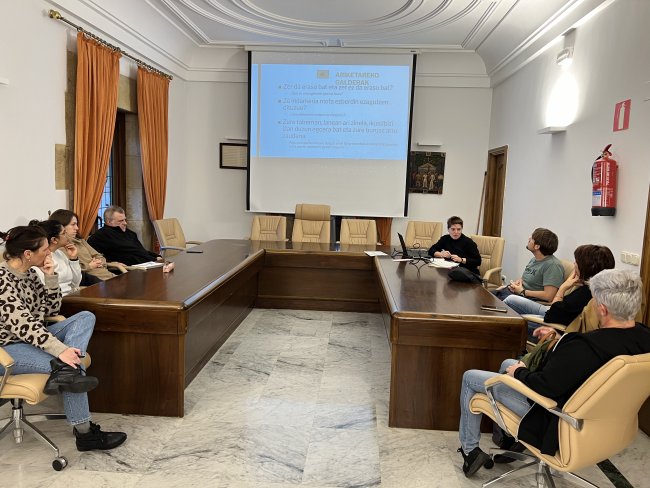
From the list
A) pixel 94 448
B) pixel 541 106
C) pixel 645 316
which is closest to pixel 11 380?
pixel 94 448

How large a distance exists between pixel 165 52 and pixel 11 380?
549 centimetres

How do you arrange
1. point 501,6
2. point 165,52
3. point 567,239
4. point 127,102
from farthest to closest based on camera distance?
1. point 165,52
2. point 127,102
3. point 501,6
4. point 567,239

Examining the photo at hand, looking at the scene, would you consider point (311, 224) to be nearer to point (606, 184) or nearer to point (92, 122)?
point (92, 122)

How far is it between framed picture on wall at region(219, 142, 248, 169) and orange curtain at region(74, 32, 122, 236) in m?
2.69

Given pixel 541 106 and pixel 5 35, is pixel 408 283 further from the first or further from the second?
pixel 5 35

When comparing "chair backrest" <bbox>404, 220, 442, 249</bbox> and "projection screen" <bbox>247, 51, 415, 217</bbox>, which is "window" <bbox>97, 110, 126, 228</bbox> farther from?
"chair backrest" <bbox>404, 220, 442, 249</bbox>

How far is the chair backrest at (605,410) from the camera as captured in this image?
1765 mm

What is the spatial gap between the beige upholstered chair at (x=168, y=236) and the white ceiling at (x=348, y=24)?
2175 millimetres

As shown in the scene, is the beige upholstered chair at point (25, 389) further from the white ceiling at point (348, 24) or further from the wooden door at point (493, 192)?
the wooden door at point (493, 192)

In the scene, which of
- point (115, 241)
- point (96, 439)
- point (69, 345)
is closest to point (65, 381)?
point (69, 345)

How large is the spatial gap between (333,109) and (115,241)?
3985mm

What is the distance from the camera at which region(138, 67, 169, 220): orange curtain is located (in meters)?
6.21

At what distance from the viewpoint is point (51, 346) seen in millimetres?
2318

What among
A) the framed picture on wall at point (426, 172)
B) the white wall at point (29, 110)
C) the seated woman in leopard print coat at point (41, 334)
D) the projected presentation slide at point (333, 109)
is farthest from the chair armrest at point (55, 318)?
the framed picture on wall at point (426, 172)
